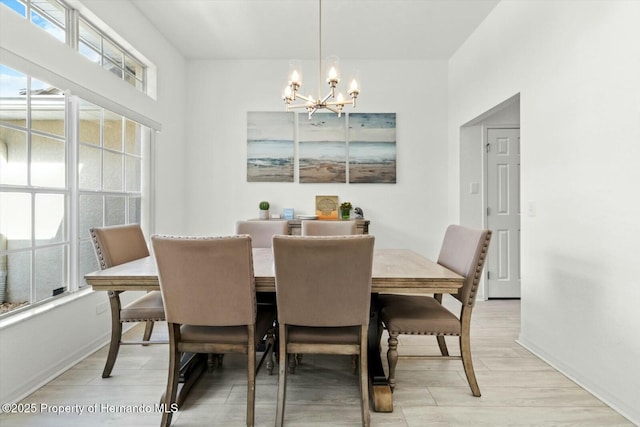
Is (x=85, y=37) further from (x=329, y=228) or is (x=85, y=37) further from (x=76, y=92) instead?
(x=329, y=228)

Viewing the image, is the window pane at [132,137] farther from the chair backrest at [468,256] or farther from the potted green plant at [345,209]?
the chair backrest at [468,256]

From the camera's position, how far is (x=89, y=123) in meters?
2.40

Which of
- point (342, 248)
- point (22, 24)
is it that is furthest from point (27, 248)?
point (342, 248)

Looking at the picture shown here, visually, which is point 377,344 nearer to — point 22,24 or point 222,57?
point 22,24

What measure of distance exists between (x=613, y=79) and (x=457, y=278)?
140 cm

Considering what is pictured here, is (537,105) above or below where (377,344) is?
above

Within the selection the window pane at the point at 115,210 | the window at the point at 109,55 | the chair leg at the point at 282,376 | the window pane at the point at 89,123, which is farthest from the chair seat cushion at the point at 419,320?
the window at the point at 109,55

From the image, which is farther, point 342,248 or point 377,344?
point 377,344

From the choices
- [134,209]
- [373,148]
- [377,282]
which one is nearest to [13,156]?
[134,209]

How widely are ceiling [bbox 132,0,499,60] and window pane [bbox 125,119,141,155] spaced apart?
1043 millimetres

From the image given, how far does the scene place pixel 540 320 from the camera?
2.27 metres

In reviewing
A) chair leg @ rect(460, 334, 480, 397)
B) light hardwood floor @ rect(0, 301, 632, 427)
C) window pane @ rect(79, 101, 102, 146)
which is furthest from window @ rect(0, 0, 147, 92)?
chair leg @ rect(460, 334, 480, 397)

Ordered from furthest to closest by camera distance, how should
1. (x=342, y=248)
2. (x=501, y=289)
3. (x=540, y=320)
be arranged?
(x=501, y=289) → (x=540, y=320) → (x=342, y=248)

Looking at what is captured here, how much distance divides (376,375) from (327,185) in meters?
2.53
